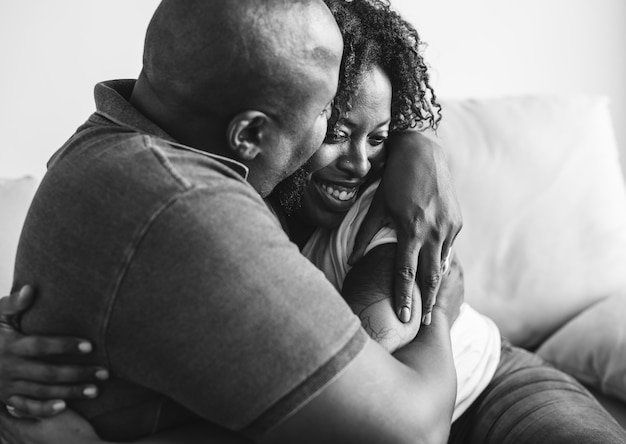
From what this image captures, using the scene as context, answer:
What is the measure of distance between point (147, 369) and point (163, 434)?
16 cm

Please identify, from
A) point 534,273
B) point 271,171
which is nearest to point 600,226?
point 534,273

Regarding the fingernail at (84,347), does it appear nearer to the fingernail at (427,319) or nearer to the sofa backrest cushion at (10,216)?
the fingernail at (427,319)

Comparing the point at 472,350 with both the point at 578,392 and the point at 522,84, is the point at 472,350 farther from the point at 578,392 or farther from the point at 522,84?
the point at 522,84

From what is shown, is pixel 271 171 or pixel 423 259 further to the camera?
pixel 423 259

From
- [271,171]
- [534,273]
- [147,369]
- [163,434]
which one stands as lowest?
[534,273]

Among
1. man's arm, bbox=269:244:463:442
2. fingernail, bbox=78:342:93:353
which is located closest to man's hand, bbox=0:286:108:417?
fingernail, bbox=78:342:93:353

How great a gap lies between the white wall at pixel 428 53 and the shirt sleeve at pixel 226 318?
133cm

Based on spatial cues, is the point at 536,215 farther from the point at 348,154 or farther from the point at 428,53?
the point at 348,154

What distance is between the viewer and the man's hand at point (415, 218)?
1.20 metres

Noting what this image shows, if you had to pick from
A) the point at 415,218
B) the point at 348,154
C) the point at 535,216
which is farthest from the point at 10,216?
the point at 535,216

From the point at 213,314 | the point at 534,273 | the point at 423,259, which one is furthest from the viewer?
the point at 534,273

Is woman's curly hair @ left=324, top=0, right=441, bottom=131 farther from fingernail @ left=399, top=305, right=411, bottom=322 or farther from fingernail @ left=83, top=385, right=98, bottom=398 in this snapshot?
fingernail @ left=83, top=385, right=98, bottom=398

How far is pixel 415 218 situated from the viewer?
1.25m

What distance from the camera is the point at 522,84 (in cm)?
259
